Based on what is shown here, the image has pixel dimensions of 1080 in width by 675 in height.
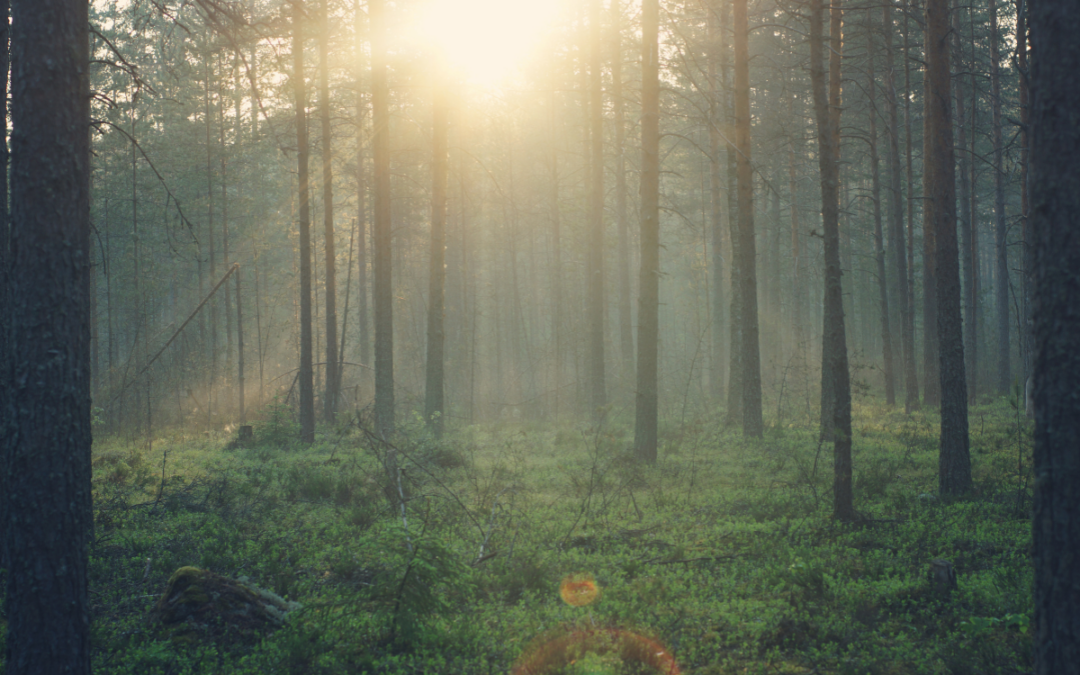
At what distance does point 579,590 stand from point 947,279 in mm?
6795

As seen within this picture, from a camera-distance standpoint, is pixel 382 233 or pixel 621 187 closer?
pixel 382 233

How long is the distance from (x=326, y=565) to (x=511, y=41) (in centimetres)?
1561

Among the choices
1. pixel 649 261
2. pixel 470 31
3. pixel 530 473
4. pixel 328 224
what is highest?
pixel 470 31

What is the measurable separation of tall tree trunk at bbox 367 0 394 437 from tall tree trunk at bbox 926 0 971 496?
10.8m

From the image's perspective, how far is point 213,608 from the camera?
541 cm

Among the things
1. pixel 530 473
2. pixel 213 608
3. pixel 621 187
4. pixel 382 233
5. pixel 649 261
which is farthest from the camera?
pixel 621 187

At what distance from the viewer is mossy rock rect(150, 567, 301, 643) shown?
5242 millimetres

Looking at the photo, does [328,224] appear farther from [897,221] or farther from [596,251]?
[897,221]

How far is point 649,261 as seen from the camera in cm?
1175

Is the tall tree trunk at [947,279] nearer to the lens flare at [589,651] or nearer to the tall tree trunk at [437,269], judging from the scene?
the lens flare at [589,651]

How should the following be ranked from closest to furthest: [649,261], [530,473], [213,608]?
[213,608]
[530,473]
[649,261]

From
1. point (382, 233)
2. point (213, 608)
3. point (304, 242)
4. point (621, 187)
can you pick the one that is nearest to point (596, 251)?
point (621, 187)

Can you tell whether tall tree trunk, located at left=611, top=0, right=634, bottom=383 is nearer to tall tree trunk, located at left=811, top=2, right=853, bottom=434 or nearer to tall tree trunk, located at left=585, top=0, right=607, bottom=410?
tall tree trunk, located at left=585, top=0, right=607, bottom=410

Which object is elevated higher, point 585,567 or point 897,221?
point 897,221
